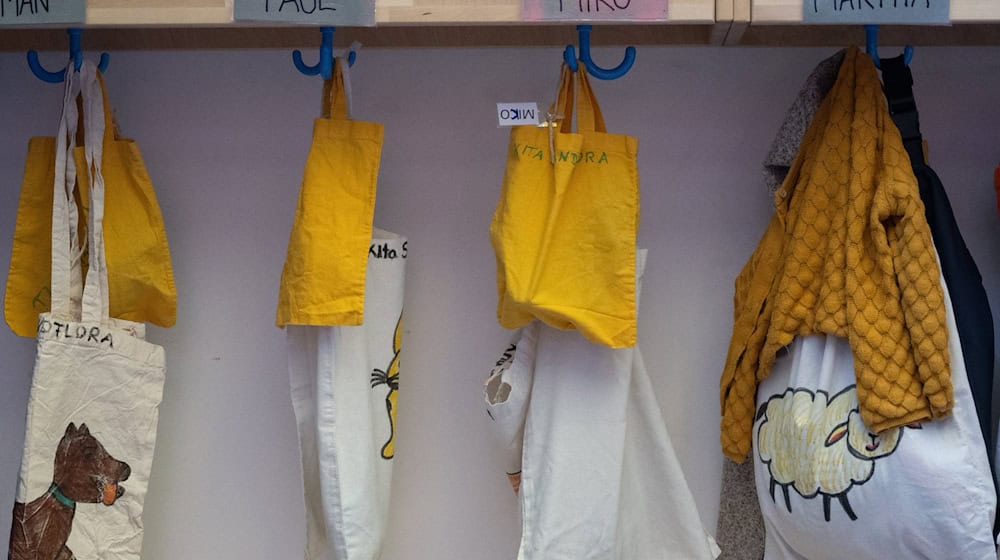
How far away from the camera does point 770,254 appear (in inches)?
48.3

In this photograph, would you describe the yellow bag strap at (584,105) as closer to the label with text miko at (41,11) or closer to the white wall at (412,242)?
the white wall at (412,242)

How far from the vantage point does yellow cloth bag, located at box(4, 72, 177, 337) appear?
1270mm

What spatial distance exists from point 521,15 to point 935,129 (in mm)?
560

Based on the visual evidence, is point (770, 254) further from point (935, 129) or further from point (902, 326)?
point (935, 129)

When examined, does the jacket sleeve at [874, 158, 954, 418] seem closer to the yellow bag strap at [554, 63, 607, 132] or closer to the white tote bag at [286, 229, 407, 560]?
the yellow bag strap at [554, 63, 607, 132]

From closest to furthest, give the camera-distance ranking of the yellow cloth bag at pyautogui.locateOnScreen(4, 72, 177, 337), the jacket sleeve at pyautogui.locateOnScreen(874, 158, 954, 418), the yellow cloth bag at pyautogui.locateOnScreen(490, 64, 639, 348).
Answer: the jacket sleeve at pyautogui.locateOnScreen(874, 158, 954, 418) → the yellow cloth bag at pyautogui.locateOnScreen(490, 64, 639, 348) → the yellow cloth bag at pyautogui.locateOnScreen(4, 72, 177, 337)

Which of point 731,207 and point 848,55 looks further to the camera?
point 731,207

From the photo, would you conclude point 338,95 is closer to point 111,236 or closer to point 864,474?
point 111,236

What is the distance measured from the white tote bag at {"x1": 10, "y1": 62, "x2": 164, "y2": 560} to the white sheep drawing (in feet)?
2.29

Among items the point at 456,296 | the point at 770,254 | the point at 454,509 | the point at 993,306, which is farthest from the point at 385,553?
the point at 993,306

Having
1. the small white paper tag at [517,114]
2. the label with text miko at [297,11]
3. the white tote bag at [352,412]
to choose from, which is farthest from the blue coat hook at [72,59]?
the small white paper tag at [517,114]

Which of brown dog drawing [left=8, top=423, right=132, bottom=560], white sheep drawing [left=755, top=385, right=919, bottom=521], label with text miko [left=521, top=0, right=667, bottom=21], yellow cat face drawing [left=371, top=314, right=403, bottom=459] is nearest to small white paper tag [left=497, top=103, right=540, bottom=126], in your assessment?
label with text miko [left=521, top=0, right=667, bottom=21]

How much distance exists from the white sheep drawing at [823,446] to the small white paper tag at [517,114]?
0.40 m

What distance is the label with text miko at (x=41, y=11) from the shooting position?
111 centimetres
